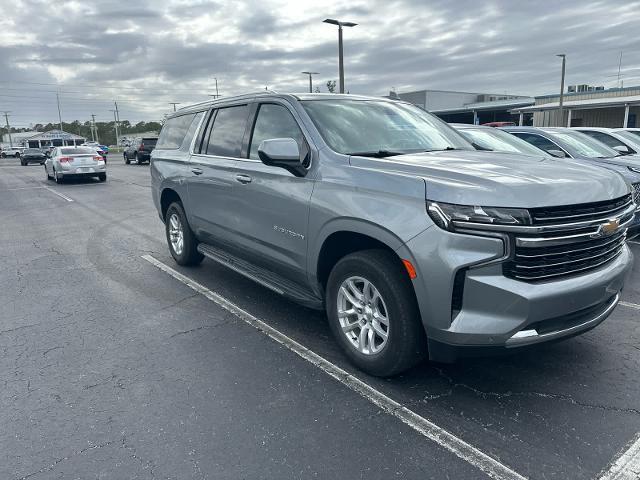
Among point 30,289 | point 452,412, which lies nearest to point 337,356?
point 452,412

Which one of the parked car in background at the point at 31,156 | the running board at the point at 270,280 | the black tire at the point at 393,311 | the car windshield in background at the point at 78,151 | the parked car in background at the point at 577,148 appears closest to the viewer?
the black tire at the point at 393,311

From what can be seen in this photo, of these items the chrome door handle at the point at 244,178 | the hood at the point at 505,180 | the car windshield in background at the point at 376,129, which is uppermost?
the car windshield in background at the point at 376,129

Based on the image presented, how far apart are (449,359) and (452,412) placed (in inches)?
14.5

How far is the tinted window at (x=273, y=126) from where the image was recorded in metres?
4.15

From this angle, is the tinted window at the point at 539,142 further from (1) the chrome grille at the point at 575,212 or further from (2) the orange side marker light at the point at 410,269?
(2) the orange side marker light at the point at 410,269

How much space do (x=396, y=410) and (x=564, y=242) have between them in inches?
55.9

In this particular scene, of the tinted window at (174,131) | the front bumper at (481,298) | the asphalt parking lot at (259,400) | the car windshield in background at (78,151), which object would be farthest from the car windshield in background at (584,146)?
the car windshield in background at (78,151)

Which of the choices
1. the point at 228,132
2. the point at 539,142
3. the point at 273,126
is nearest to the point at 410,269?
the point at 273,126

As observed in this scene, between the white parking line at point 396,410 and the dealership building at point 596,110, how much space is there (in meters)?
34.4

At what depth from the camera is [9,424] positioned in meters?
3.05

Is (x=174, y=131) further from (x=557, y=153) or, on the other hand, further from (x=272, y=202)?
(x=557, y=153)

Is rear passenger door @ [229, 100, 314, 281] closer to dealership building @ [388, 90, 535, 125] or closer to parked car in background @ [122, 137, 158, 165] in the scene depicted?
parked car in background @ [122, 137, 158, 165]

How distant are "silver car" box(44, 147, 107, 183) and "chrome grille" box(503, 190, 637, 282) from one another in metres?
19.6

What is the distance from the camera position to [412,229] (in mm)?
2990
